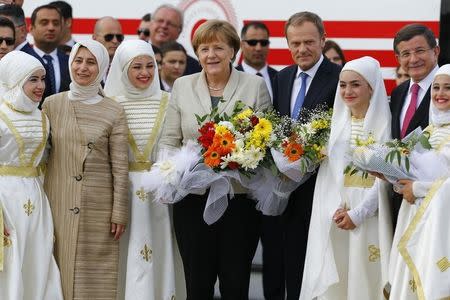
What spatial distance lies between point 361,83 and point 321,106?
335 mm

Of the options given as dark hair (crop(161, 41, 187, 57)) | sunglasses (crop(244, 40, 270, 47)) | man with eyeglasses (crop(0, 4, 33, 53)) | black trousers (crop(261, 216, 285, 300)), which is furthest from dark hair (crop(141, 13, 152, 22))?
black trousers (crop(261, 216, 285, 300))

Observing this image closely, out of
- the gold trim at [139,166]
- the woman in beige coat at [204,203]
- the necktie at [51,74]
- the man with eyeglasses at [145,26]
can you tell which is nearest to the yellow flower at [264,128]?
the woman in beige coat at [204,203]

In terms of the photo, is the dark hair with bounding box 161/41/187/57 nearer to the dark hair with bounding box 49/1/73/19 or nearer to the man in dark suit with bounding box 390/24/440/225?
the dark hair with bounding box 49/1/73/19

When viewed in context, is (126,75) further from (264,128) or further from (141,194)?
(264,128)

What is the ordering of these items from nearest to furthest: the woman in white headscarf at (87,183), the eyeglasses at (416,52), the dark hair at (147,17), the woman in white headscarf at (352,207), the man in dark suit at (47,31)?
the woman in white headscarf at (352,207) → the eyeglasses at (416,52) → the woman in white headscarf at (87,183) → the man in dark suit at (47,31) → the dark hair at (147,17)

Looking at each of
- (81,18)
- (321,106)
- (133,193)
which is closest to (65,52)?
(81,18)

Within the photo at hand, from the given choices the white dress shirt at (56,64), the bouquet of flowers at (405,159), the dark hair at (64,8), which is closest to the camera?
the bouquet of flowers at (405,159)

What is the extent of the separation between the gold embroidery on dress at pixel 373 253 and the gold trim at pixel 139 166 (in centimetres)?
154

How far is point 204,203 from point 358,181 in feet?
3.13

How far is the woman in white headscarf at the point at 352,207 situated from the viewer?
7.36 metres

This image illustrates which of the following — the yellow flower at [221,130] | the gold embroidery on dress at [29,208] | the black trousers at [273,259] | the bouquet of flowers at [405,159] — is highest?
the yellow flower at [221,130]

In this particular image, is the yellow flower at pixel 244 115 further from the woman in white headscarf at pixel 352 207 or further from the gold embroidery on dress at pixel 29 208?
the gold embroidery on dress at pixel 29 208

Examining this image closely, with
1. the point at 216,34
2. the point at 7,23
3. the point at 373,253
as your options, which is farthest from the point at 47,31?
the point at 373,253

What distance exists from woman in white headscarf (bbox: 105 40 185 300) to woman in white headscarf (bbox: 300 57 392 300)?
0.99m
